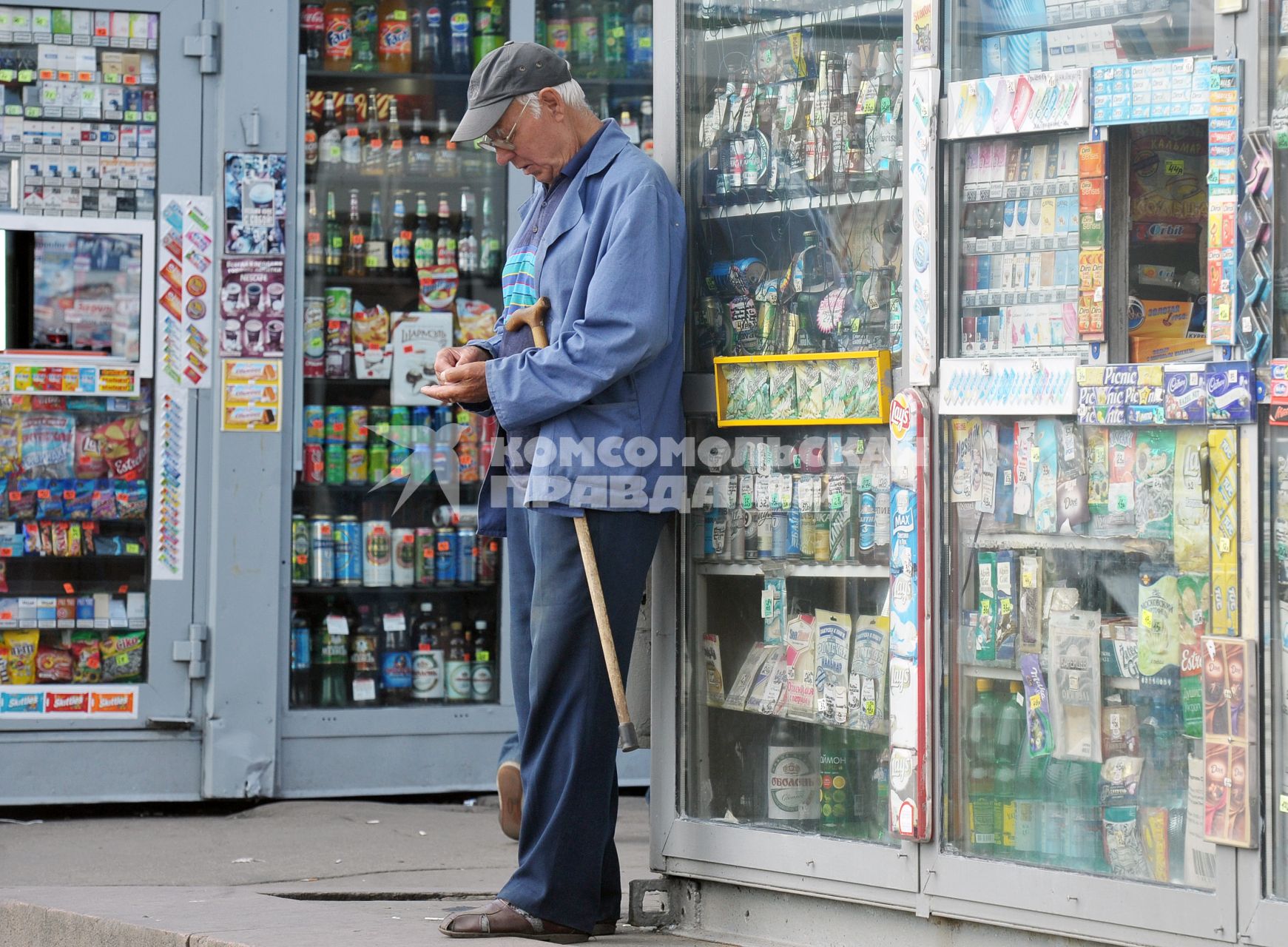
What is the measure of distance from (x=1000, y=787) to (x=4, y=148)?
433 cm

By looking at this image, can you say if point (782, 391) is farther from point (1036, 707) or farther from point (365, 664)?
point (365, 664)

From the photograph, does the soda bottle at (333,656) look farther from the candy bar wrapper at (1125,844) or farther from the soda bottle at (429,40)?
the candy bar wrapper at (1125,844)

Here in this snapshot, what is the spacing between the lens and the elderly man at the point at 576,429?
3.54 m

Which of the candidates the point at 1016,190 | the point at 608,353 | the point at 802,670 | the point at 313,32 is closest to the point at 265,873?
the point at 802,670

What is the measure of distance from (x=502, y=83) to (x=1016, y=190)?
1174 mm

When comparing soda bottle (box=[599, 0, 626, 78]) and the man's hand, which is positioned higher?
soda bottle (box=[599, 0, 626, 78])

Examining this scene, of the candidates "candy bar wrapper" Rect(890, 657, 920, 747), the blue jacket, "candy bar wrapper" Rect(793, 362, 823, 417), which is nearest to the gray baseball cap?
the blue jacket

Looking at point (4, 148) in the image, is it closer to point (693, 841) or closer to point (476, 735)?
point (476, 735)

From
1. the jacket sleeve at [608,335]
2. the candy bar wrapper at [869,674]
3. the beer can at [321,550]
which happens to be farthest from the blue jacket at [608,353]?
the beer can at [321,550]

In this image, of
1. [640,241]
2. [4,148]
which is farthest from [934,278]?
[4,148]

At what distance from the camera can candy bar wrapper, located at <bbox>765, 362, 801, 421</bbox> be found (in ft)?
12.2

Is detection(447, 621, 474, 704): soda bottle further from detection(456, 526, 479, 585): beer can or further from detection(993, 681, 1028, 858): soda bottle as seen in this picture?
detection(993, 681, 1028, 858): soda bottle

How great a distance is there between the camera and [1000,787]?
3.41 metres

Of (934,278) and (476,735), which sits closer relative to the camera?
(934,278)
